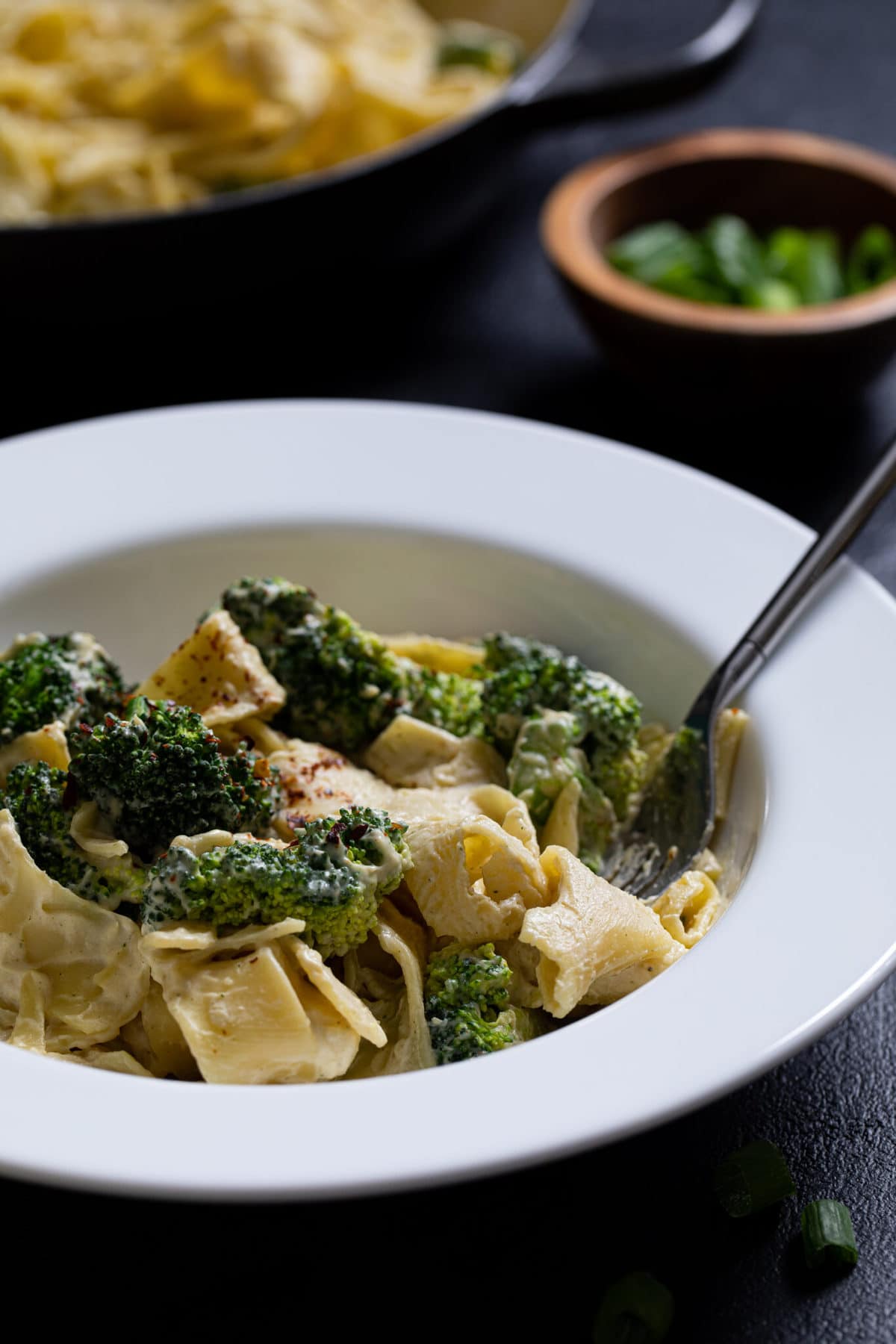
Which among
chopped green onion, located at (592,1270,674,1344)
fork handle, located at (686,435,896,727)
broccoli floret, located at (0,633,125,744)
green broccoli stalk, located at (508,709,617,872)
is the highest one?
fork handle, located at (686,435,896,727)

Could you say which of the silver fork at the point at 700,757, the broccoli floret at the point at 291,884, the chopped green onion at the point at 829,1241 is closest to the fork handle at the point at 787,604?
the silver fork at the point at 700,757

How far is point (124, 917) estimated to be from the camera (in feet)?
7.27

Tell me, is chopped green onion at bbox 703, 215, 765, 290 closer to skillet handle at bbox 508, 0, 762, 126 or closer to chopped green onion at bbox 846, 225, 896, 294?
chopped green onion at bbox 846, 225, 896, 294

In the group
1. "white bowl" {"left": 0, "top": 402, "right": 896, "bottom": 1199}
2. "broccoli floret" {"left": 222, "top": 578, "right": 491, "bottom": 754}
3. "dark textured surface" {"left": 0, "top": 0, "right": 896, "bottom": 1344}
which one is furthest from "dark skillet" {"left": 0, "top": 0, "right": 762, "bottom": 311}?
"dark textured surface" {"left": 0, "top": 0, "right": 896, "bottom": 1344}

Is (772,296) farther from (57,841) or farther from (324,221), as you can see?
(57,841)

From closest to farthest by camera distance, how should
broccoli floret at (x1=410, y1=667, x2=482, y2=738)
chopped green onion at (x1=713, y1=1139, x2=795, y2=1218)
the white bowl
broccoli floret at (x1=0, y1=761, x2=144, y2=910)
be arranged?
1. the white bowl
2. chopped green onion at (x1=713, y1=1139, x2=795, y2=1218)
3. broccoli floret at (x1=0, y1=761, x2=144, y2=910)
4. broccoli floret at (x1=410, y1=667, x2=482, y2=738)

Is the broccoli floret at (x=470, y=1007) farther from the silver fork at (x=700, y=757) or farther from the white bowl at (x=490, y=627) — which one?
the silver fork at (x=700, y=757)

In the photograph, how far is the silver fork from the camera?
2480 mm

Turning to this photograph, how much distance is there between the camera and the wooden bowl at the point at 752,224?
3707mm

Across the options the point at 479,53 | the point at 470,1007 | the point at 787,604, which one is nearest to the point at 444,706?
the point at 787,604

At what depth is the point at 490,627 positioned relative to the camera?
117 inches

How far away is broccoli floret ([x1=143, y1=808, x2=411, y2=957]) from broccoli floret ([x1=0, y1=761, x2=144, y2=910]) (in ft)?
0.39

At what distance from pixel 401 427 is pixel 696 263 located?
1542 millimetres

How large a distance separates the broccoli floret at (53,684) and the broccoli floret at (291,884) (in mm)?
475
